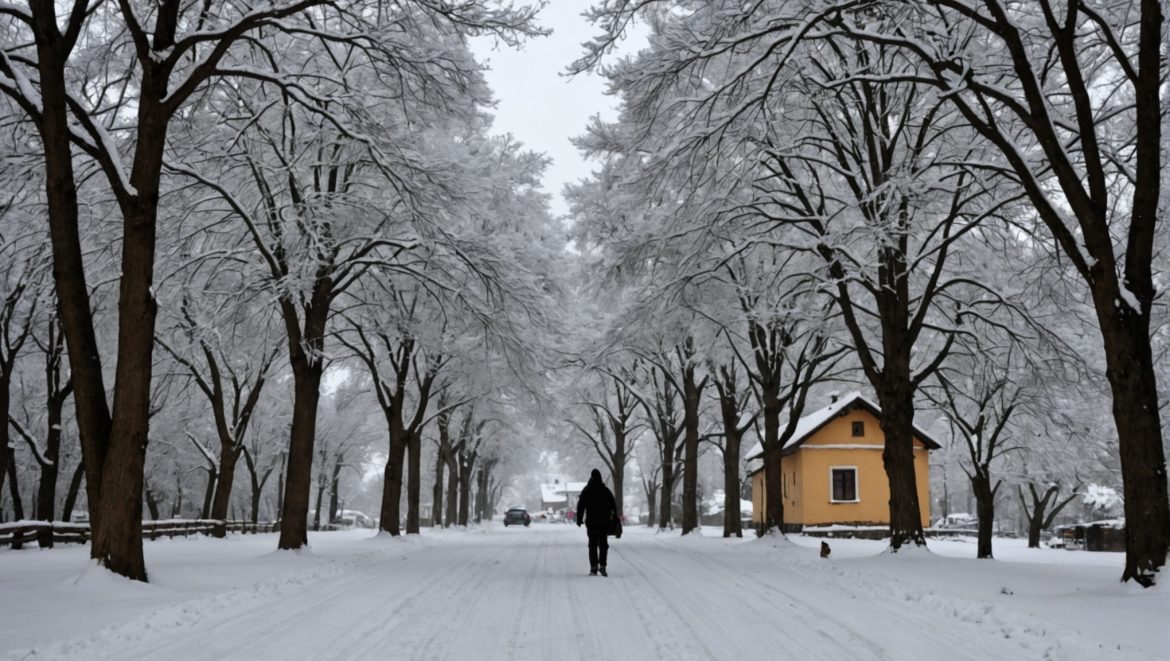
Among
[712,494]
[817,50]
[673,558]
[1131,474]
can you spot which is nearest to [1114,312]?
[1131,474]

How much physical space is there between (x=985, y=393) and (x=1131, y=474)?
44.2ft

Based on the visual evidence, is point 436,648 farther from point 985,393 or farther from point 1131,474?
point 985,393

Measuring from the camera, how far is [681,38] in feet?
42.9

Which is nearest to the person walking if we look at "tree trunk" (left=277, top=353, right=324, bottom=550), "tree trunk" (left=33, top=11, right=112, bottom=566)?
"tree trunk" (left=277, top=353, right=324, bottom=550)

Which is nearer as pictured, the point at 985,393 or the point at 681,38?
the point at 681,38

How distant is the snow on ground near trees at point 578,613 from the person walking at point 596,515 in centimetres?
51

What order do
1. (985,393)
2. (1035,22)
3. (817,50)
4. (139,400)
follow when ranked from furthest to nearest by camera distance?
(985,393) < (817,50) < (1035,22) < (139,400)

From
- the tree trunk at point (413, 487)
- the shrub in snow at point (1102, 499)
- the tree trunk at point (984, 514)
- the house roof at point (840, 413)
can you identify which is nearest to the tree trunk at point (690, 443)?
the house roof at point (840, 413)

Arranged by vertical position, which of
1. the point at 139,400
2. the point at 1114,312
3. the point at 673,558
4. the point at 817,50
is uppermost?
the point at 817,50

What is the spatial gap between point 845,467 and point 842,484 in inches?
30.2

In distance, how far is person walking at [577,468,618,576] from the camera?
14.8 metres

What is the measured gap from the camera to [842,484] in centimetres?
3981

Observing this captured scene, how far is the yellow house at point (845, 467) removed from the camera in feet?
129

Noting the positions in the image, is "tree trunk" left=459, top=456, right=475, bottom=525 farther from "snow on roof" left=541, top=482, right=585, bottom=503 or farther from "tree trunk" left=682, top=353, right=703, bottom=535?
"snow on roof" left=541, top=482, right=585, bottom=503
